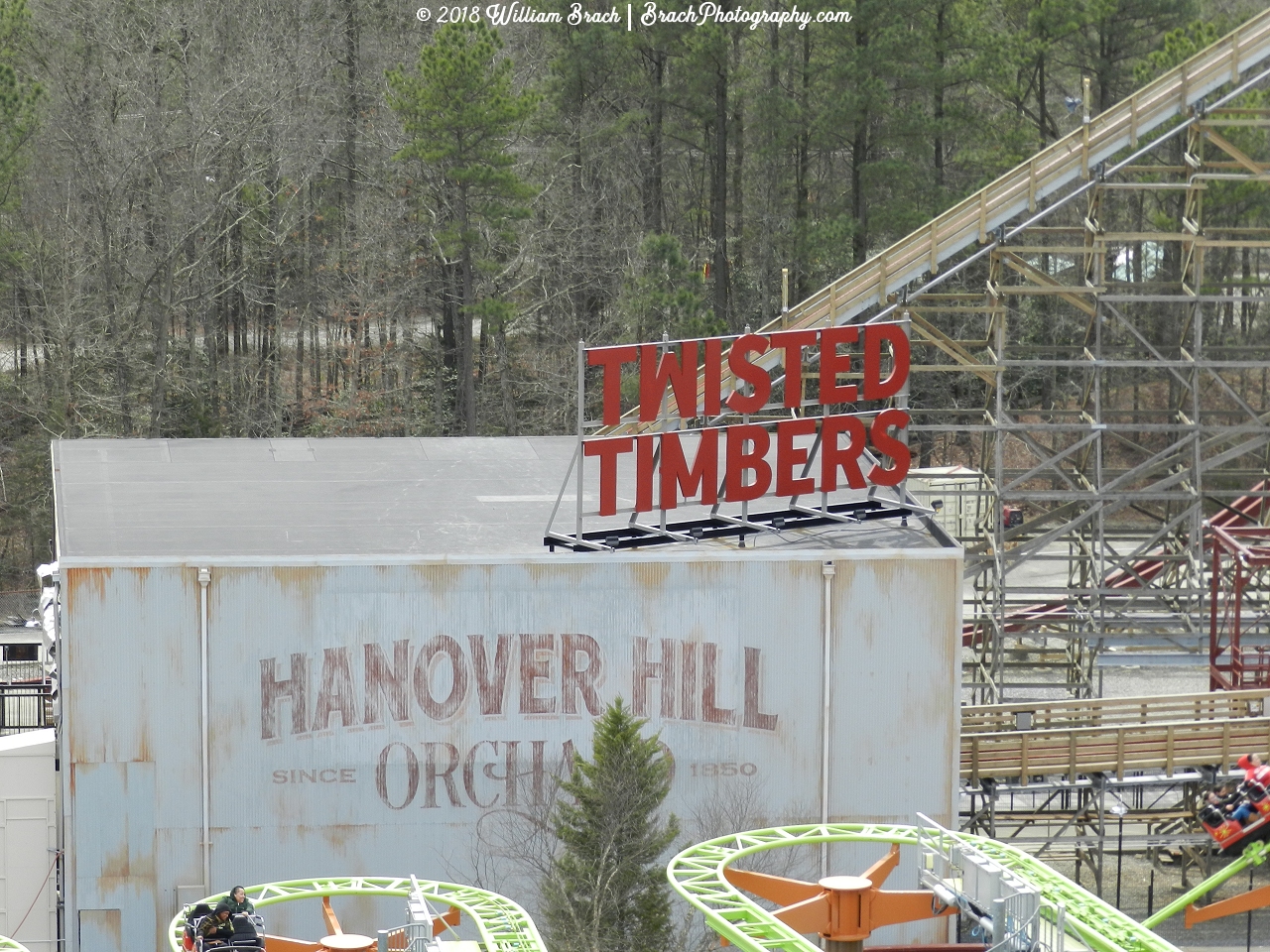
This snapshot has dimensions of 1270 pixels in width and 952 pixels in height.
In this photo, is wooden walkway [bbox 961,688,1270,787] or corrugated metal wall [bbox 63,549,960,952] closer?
corrugated metal wall [bbox 63,549,960,952]

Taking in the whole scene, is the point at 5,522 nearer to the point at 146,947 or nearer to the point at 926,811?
the point at 146,947

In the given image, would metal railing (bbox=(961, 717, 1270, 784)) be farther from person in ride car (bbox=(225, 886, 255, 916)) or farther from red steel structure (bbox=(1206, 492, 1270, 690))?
person in ride car (bbox=(225, 886, 255, 916))

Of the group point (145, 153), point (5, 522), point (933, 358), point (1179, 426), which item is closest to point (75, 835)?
point (1179, 426)

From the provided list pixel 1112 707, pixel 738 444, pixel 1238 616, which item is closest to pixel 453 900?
pixel 738 444

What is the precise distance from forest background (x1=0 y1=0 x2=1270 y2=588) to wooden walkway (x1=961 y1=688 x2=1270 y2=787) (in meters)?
31.1

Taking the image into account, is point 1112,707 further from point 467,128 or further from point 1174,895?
point 467,128

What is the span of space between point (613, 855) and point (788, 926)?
13.4 ft

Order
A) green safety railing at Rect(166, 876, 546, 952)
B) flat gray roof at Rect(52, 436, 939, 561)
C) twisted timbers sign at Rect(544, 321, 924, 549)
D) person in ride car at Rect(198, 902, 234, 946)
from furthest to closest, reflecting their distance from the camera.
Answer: twisted timbers sign at Rect(544, 321, 924, 549) → flat gray roof at Rect(52, 436, 939, 561) → green safety railing at Rect(166, 876, 546, 952) → person in ride car at Rect(198, 902, 234, 946)

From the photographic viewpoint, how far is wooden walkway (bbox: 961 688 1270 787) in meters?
31.8

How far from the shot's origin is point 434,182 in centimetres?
7006

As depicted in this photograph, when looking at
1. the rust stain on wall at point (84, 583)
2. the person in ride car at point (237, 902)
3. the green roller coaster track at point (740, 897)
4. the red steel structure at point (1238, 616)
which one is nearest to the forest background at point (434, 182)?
the red steel structure at point (1238, 616)

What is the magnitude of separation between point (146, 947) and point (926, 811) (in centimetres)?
1280

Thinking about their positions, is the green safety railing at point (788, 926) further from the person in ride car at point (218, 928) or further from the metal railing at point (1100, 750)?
the person in ride car at point (218, 928)

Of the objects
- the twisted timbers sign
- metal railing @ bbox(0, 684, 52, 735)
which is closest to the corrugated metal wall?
the twisted timbers sign
